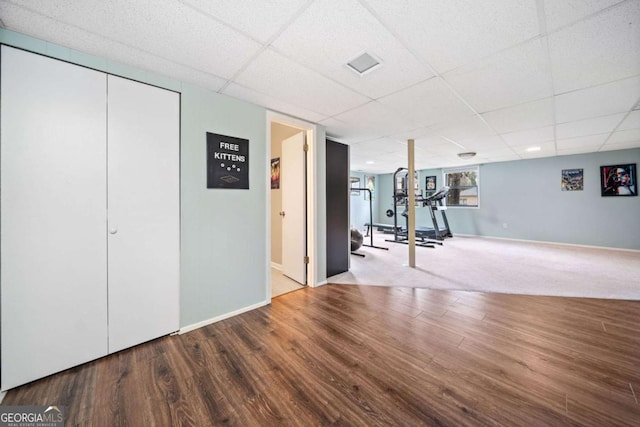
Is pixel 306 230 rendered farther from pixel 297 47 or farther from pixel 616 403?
pixel 616 403

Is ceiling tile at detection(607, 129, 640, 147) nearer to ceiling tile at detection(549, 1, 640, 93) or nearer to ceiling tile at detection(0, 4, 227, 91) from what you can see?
ceiling tile at detection(549, 1, 640, 93)

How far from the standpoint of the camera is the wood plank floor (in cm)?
129

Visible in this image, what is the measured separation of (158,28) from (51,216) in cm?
149

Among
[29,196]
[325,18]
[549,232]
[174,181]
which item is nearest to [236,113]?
[174,181]

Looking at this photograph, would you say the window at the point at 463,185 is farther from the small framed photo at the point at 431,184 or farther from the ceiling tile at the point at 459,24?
the ceiling tile at the point at 459,24

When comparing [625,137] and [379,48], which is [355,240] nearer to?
[379,48]

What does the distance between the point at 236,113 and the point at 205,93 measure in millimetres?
329

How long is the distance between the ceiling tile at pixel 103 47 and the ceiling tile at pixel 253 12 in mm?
726

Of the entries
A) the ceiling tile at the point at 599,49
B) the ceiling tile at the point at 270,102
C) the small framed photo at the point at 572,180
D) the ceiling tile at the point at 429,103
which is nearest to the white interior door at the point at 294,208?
the ceiling tile at the point at 270,102

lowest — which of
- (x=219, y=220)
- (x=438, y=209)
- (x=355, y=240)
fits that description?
(x=355, y=240)

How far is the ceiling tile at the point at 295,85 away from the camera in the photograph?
1.91 metres

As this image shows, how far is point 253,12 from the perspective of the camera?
1.39 m

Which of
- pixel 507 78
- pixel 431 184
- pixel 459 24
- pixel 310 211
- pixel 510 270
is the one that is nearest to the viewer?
pixel 459 24

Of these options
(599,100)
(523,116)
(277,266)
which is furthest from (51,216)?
(599,100)
